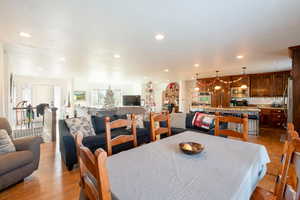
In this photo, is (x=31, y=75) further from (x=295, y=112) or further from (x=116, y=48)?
(x=295, y=112)

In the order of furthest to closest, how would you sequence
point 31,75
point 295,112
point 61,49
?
point 31,75
point 61,49
point 295,112

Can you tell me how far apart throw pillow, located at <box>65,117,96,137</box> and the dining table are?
77.0 inches

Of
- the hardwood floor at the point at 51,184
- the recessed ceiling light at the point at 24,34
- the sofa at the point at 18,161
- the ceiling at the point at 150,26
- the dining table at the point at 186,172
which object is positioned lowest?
the hardwood floor at the point at 51,184

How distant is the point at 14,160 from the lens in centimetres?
200

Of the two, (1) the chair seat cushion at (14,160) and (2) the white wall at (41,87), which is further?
(2) the white wall at (41,87)

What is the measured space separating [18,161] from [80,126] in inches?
42.8

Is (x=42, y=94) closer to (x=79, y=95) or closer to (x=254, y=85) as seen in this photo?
(x=79, y=95)

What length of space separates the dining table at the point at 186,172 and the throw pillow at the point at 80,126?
1956 mm

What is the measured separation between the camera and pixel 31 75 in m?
7.82

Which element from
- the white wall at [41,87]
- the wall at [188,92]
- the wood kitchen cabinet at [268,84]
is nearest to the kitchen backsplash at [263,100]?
the wood kitchen cabinet at [268,84]

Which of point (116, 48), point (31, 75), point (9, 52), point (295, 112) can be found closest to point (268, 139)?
point (295, 112)

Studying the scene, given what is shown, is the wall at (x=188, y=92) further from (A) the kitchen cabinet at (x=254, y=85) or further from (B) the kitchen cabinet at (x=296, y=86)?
(B) the kitchen cabinet at (x=296, y=86)

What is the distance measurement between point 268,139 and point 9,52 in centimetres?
795

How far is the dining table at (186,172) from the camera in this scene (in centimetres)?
80
